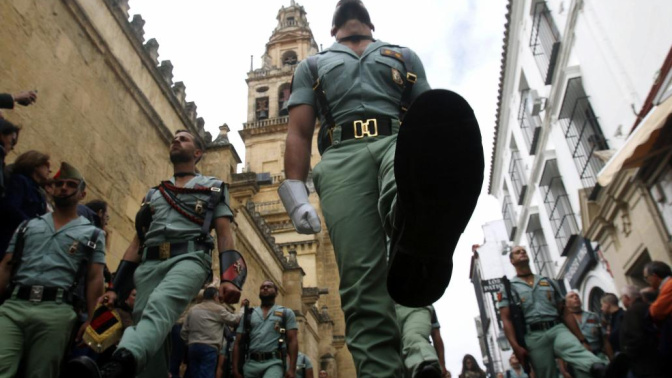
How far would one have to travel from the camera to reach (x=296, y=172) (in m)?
2.71

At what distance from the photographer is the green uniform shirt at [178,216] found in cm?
359

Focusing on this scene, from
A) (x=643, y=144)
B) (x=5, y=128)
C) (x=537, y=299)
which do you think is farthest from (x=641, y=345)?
(x=5, y=128)

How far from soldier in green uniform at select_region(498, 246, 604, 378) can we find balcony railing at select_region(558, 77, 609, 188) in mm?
9119

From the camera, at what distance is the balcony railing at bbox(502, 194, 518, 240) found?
81.1 ft

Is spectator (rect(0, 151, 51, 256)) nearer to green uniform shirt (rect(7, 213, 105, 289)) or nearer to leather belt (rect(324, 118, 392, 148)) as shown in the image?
green uniform shirt (rect(7, 213, 105, 289))

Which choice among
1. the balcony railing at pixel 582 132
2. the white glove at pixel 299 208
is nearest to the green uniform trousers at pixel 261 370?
the white glove at pixel 299 208

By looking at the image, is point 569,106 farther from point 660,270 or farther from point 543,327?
point 543,327

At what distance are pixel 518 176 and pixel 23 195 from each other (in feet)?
69.6

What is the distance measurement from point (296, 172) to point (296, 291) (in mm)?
19232

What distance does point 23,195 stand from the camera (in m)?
4.30

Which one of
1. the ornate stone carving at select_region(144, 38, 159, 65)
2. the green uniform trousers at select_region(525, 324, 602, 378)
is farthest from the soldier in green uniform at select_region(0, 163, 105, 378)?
the ornate stone carving at select_region(144, 38, 159, 65)

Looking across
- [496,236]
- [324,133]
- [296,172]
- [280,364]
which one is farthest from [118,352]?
[496,236]

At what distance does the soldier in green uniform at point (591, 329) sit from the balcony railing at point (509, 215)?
17.5 m

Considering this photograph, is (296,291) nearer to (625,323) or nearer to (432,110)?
(625,323)
